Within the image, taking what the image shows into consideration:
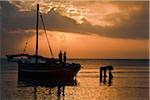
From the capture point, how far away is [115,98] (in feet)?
143

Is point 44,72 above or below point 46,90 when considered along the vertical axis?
above

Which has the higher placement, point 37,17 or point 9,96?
point 37,17

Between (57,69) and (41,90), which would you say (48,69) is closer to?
(57,69)

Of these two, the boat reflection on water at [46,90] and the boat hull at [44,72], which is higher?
the boat hull at [44,72]

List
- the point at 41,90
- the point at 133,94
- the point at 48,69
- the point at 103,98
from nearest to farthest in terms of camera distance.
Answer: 1. the point at 103,98
2. the point at 133,94
3. the point at 41,90
4. the point at 48,69

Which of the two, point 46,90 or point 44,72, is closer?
point 46,90

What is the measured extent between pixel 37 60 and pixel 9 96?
20.2m

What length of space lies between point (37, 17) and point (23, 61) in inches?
226

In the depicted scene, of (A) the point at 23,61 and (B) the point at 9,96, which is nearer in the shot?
(B) the point at 9,96

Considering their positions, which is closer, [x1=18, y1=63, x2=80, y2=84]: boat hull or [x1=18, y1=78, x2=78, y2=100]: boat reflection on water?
[x1=18, y1=78, x2=78, y2=100]: boat reflection on water

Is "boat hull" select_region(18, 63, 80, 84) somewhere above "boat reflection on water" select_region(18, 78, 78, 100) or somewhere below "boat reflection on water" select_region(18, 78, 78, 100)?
above

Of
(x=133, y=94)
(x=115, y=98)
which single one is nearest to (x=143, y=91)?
(x=133, y=94)

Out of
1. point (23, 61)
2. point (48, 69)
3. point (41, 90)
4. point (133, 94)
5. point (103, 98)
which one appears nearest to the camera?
point (103, 98)

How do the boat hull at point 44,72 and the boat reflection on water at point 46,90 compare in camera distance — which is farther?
the boat hull at point 44,72
